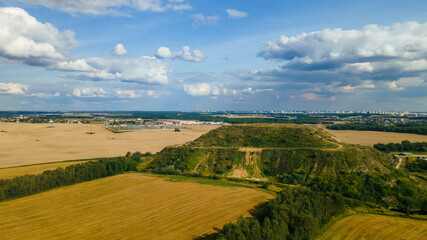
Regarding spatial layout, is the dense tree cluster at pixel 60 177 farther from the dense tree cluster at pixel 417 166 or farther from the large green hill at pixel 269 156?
the dense tree cluster at pixel 417 166

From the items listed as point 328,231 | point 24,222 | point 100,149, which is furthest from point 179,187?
point 100,149

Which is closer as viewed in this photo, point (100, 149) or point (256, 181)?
point (256, 181)

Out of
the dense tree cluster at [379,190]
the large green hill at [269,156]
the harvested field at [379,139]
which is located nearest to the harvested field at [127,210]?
the large green hill at [269,156]

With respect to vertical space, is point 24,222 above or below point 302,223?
below

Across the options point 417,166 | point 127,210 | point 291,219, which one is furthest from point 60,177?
point 417,166

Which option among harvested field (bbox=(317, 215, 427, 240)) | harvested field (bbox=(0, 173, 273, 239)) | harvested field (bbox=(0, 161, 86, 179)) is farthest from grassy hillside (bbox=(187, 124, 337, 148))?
harvested field (bbox=(0, 161, 86, 179))

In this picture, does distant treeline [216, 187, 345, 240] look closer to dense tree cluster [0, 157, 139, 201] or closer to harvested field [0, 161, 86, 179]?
dense tree cluster [0, 157, 139, 201]

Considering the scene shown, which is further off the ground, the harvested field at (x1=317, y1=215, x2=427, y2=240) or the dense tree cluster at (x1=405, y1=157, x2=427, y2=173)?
the dense tree cluster at (x1=405, y1=157, x2=427, y2=173)

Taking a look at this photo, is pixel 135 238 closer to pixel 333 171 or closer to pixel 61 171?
pixel 61 171
